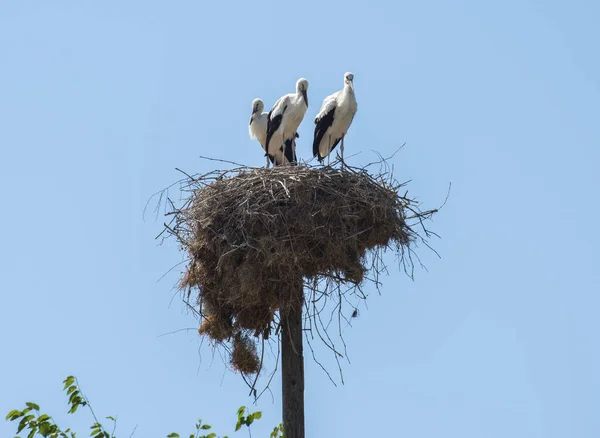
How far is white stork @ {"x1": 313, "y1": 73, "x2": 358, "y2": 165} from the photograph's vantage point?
14272 millimetres

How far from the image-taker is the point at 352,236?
11.0 meters

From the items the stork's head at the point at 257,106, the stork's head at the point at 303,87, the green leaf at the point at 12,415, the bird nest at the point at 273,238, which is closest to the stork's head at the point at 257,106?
the stork's head at the point at 257,106

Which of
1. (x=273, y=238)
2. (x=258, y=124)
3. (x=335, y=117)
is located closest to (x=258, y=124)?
(x=258, y=124)

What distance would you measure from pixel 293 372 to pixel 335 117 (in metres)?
4.65

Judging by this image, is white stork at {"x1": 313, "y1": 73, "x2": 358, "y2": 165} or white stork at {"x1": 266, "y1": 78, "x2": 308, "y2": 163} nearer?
white stork at {"x1": 313, "y1": 73, "x2": 358, "y2": 165}

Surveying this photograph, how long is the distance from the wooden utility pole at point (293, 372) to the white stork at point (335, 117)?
3.86 meters

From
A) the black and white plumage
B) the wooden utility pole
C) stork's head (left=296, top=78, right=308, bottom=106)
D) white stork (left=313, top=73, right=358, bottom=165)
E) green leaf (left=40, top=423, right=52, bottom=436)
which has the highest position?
the black and white plumage

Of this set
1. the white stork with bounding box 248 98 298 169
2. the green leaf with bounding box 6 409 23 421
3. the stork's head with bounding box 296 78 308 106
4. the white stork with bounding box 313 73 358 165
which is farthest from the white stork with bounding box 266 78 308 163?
the green leaf with bounding box 6 409 23 421

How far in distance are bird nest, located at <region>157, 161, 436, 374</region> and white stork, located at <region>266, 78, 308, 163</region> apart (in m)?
2.85

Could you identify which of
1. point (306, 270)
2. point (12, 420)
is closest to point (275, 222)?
point (306, 270)

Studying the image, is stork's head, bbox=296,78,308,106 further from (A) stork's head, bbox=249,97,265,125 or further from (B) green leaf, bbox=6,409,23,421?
(B) green leaf, bbox=6,409,23,421

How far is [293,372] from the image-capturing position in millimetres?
10336

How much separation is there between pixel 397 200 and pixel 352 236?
79 centimetres

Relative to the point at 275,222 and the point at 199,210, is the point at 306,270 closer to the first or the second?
the point at 275,222
